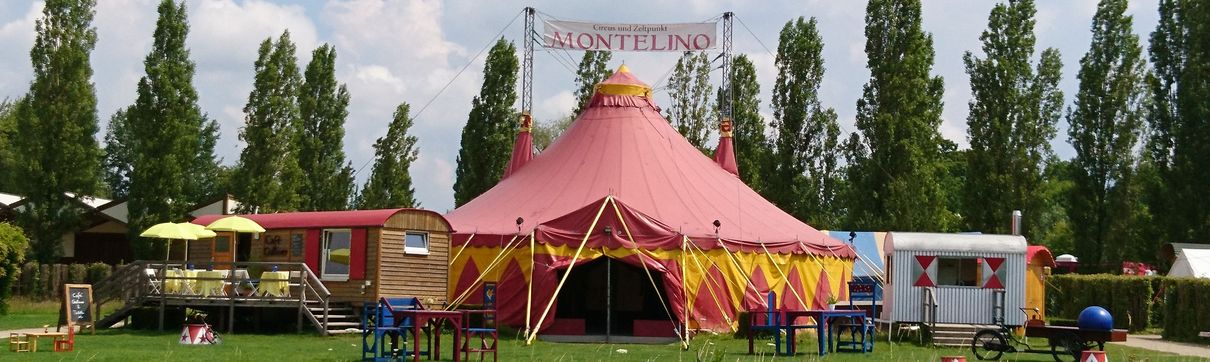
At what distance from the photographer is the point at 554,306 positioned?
22172mm

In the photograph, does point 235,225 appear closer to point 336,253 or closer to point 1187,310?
point 336,253

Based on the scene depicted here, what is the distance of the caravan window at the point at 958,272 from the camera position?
72.6 feet

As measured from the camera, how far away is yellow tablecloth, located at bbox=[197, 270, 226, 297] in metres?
22.6

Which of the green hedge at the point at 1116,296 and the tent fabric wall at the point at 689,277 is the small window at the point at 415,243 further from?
the green hedge at the point at 1116,296

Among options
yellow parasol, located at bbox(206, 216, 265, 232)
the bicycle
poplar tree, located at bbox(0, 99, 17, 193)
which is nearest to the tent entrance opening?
yellow parasol, located at bbox(206, 216, 265, 232)

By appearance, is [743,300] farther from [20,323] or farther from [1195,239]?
[1195,239]

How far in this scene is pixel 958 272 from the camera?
73.0ft

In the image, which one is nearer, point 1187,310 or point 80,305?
point 80,305

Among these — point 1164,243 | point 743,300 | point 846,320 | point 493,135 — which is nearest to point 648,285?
point 743,300

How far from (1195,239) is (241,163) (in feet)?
76.4

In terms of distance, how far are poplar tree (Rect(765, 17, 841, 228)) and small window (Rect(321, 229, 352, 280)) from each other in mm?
16931

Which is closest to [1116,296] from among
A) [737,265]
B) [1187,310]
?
[1187,310]

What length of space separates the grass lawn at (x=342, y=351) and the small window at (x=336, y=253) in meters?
1.42

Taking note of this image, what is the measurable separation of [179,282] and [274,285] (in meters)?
1.81
